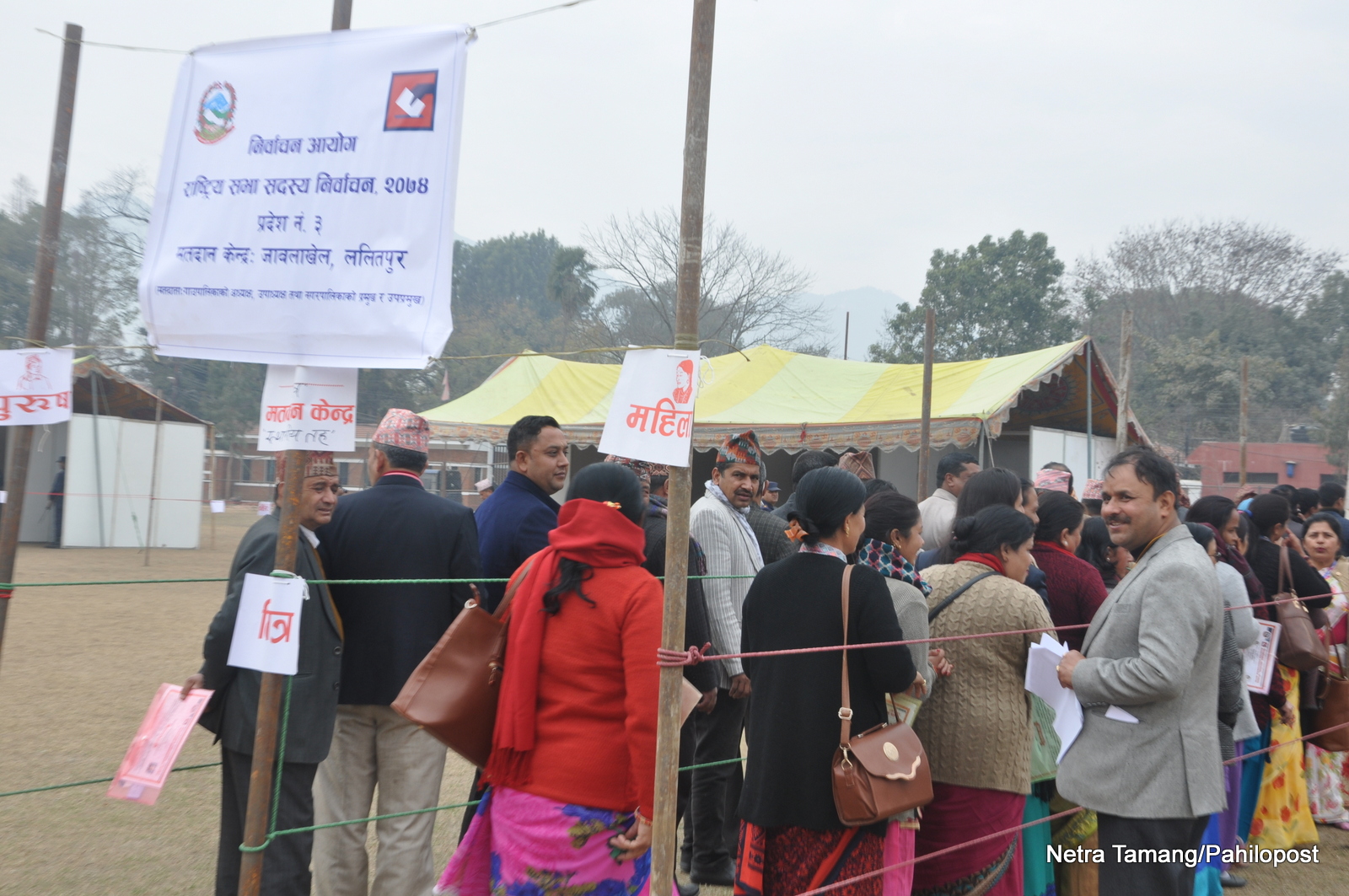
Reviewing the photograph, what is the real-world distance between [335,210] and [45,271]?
1.10m

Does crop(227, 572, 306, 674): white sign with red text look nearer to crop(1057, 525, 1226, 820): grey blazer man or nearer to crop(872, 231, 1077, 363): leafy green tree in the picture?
crop(1057, 525, 1226, 820): grey blazer man

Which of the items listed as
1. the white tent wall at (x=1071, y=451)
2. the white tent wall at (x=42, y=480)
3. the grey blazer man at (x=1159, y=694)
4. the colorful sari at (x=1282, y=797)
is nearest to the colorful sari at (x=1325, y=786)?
the colorful sari at (x=1282, y=797)

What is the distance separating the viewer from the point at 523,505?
3.80 m

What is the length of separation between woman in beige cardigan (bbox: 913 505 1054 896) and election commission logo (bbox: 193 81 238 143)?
2.52 meters

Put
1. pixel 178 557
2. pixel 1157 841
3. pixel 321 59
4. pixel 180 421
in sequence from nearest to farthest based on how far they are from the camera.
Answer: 1. pixel 321 59
2. pixel 1157 841
3. pixel 178 557
4. pixel 180 421

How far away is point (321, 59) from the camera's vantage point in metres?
2.46

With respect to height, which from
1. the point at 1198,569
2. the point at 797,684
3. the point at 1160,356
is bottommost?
the point at 797,684

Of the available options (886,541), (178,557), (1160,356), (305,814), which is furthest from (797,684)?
(1160,356)

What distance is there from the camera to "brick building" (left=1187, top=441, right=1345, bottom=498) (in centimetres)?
3403

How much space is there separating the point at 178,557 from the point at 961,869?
18289 mm

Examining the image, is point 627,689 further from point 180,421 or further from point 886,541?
point 180,421

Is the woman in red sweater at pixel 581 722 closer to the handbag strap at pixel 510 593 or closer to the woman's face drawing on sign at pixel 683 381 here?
the handbag strap at pixel 510 593

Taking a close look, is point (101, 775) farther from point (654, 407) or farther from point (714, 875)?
point (654, 407)

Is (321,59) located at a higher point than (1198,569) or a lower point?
higher
